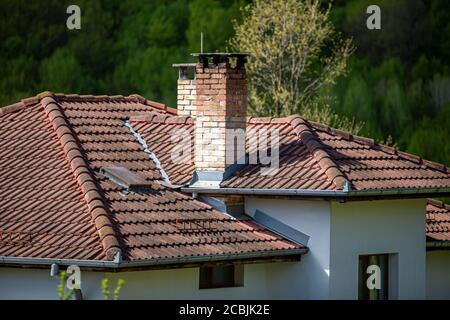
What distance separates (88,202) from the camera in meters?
22.4

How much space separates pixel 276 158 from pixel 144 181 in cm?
210

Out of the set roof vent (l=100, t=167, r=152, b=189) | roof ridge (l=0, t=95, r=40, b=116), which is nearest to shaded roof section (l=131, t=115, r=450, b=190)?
roof vent (l=100, t=167, r=152, b=189)

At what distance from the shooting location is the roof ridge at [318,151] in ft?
74.9

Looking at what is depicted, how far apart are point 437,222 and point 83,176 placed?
282 inches

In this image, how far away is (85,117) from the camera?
25.5 m

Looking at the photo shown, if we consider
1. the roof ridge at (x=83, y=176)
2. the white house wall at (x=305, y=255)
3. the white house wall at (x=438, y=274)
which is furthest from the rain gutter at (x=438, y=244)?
the roof ridge at (x=83, y=176)

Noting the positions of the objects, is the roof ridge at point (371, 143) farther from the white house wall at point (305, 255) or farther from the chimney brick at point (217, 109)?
the white house wall at point (305, 255)

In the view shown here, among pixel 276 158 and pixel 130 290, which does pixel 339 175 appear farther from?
pixel 130 290

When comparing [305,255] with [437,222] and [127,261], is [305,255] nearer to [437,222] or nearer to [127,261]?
[127,261]

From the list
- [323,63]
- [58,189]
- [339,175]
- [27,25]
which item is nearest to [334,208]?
[339,175]

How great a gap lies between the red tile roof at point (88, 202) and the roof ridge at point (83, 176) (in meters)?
0.01

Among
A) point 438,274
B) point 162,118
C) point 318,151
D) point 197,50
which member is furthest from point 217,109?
point 197,50

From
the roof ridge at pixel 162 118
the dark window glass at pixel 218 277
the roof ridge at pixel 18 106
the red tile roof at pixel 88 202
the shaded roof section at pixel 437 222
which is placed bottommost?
the dark window glass at pixel 218 277
